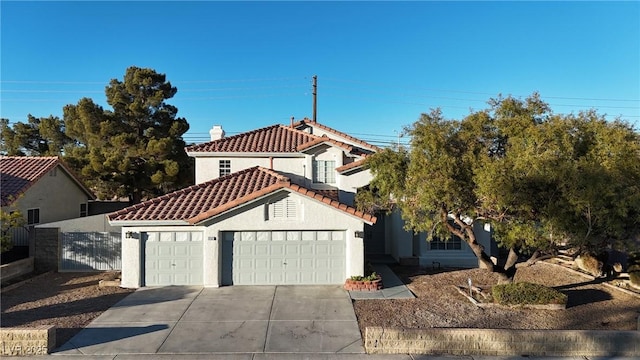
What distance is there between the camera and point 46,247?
1605cm

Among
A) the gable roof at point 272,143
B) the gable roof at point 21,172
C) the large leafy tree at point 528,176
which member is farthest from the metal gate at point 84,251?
the large leafy tree at point 528,176

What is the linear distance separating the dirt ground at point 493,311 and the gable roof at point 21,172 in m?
17.1

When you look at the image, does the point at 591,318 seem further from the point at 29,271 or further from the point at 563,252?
the point at 29,271

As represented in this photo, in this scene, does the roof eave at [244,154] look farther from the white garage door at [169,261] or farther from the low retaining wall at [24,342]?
the low retaining wall at [24,342]

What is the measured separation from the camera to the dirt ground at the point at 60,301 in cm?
1026

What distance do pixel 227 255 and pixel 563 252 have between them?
11.2m

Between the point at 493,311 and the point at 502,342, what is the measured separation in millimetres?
3036

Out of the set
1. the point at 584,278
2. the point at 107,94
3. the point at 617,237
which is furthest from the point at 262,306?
the point at 107,94

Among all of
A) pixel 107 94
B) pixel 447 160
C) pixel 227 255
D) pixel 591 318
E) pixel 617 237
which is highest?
pixel 107 94

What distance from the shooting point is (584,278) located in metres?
15.2

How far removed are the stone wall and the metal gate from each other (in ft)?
0.82

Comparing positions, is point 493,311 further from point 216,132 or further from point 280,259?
point 216,132

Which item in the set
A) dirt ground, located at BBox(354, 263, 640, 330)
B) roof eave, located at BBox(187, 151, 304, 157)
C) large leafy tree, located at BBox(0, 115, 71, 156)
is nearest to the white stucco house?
dirt ground, located at BBox(354, 263, 640, 330)

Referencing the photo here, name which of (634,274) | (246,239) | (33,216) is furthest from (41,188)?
(634,274)
